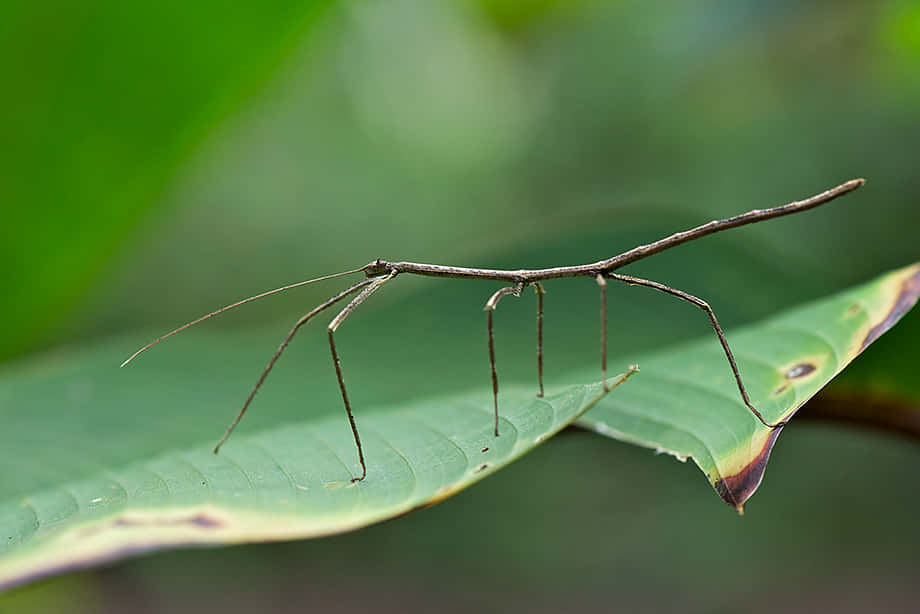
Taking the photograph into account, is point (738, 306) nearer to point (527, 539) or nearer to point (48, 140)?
point (527, 539)

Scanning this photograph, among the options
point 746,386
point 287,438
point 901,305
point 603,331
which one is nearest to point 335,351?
point 287,438

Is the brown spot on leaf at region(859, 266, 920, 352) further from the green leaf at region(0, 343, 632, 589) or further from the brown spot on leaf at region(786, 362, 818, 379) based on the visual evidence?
the green leaf at region(0, 343, 632, 589)

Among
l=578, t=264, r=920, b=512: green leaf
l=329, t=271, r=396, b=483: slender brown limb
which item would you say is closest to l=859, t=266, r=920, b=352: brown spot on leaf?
l=578, t=264, r=920, b=512: green leaf

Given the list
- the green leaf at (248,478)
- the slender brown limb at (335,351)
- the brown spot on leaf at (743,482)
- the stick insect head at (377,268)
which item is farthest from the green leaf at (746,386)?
the stick insect head at (377,268)

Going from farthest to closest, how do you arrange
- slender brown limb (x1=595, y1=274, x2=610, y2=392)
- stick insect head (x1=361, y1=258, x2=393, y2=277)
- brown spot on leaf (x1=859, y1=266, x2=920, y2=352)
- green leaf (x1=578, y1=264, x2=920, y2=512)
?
1. stick insect head (x1=361, y1=258, x2=393, y2=277)
2. slender brown limb (x1=595, y1=274, x2=610, y2=392)
3. brown spot on leaf (x1=859, y1=266, x2=920, y2=352)
4. green leaf (x1=578, y1=264, x2=920, y2=512)

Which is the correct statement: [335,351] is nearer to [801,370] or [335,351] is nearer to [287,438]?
[287,438]

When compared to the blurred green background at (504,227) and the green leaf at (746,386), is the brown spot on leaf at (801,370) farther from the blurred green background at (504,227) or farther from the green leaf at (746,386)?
the blurred green background at (504,227)
